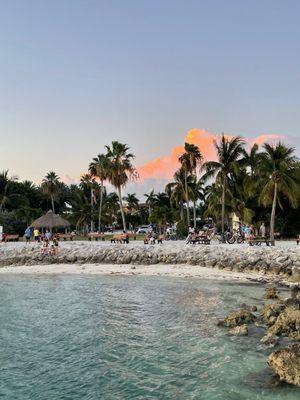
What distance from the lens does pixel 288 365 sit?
993 centimetres

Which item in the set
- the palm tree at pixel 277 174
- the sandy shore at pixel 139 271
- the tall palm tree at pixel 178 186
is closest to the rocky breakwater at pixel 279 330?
the sandy shore at pixel 139 271

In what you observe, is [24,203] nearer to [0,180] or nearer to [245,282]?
[0,180]

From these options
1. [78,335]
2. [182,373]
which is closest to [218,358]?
[182,373]

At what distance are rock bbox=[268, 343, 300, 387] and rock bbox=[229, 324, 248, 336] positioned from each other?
3.58 meters

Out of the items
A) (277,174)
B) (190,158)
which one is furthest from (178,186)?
(277,174)

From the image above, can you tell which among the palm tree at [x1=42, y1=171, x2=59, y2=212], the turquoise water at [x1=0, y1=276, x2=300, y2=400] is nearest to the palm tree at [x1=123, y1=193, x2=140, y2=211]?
the palm tree at [x1=42, y1=171, x2=59, y2=212]

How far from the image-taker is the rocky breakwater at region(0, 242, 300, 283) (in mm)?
28625

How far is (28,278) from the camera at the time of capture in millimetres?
30094

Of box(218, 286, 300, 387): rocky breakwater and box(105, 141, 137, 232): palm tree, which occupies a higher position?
box(105, 141, 137, 232): palm tree

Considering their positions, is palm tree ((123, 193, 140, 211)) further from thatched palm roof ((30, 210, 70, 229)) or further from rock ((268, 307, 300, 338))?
rock ((268, 307, 300, 338))

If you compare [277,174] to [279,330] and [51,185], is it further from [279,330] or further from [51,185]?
[51,185]

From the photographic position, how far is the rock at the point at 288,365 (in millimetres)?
9641

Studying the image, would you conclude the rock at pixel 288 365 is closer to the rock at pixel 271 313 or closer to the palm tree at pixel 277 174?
the rock at pixel 271 313

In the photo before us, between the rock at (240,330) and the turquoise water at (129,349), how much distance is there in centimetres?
33
